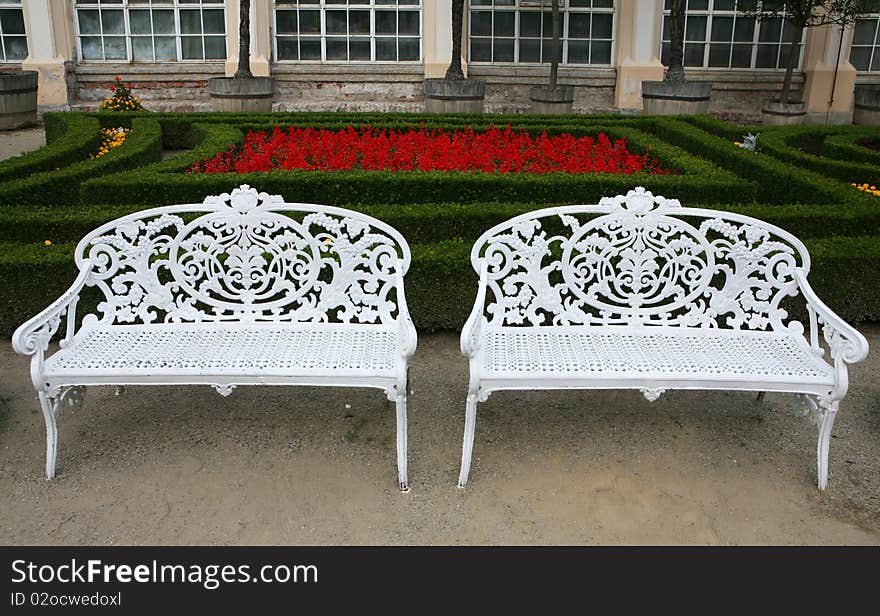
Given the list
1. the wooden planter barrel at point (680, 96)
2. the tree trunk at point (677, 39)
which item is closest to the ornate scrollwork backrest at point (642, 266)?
the wooden planter barrel at point (680, 96)

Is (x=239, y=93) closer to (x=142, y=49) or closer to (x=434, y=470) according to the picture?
(x=142, y=49)

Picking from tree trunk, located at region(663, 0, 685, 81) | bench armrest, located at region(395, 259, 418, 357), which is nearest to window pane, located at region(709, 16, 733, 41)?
tree trunk, located at region(663, 0, 685, 81)

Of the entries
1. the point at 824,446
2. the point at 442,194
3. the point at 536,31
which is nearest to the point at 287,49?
the point at 536,31

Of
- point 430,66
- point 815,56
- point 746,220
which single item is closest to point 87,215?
point 746,220

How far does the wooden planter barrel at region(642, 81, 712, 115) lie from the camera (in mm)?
12328

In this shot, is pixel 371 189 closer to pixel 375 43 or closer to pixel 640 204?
Answer: pixel 640 204

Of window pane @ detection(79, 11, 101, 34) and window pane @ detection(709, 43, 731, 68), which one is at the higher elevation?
window pane @ detection(79, 11, 101, 34)

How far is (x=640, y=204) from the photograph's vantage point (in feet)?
11.5

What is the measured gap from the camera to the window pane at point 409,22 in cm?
1539

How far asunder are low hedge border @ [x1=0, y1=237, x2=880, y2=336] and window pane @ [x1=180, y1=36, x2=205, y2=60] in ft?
39.3

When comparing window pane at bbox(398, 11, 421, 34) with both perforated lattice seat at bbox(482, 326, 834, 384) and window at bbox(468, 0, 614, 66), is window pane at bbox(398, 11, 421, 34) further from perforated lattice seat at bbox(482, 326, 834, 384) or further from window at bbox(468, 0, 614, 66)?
perforated lattice seat at bbox(482, 326, 834, 384)

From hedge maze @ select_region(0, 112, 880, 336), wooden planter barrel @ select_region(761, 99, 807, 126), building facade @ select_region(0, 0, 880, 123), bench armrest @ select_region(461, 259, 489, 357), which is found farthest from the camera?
building facade @ select_region(0, 0, 880, 123)

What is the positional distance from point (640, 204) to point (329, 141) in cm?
500

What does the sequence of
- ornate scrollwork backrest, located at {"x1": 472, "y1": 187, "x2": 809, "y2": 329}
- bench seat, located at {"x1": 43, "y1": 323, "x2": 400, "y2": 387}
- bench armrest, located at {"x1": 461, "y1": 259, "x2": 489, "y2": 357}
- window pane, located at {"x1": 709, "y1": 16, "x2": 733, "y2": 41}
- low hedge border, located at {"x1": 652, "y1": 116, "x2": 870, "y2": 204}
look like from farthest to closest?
window pane, located at {"x1": 709, "y1": 16, "x2": 733, "y2": 41}, low hedge border, located at {"x1": 652, "y1": 116, "x2": 870, "y2": 204}, ornate scrollwork backrest, located at {"x1": 472, "y1": 187, "x2": 809, "y2": 329}, bench seat, located at {"x1": 43, "y1": 323, "x2": 400, "y2": 387}, bench armrest, located at {"x1": 461, "y1": 259, "x2": 489, "y2": 357}
